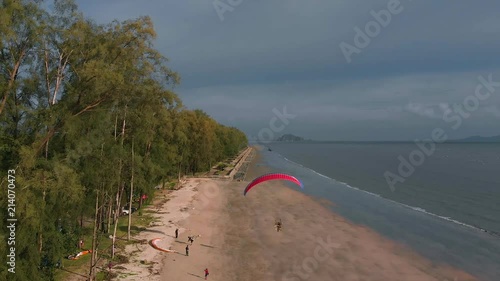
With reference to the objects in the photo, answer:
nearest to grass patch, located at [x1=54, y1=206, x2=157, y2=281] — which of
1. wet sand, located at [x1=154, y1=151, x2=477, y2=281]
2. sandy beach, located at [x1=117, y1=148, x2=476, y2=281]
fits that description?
sandy beach, located at [x1=117, y1=148, x2=476, y2=281]

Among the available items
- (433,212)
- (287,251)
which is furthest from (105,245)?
(433,212)

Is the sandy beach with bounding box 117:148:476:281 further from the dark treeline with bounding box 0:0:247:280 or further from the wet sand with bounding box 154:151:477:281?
the dark treeline with bounding box 0:0:247:280

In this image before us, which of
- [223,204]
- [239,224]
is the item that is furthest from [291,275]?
[223,204]

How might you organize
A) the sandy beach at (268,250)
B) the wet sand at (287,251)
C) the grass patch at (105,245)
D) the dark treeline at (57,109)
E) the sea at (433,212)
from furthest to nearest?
the sea at (433,212) < the wet sand at (287,251) < the sandy beach at (268,250) < the grass patch at (105,245) < the dark treeline at (57,109)

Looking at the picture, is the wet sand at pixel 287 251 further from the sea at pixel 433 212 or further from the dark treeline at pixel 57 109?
the dark treeline at pixel 57 109

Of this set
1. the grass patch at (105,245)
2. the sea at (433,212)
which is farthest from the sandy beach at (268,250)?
the sea at (433,212)

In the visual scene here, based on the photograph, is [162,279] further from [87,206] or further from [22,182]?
[22,182]

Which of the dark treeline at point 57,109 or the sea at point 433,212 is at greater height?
the dark treeline at point 57,109

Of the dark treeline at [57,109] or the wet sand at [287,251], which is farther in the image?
the wet sand at [287,251]

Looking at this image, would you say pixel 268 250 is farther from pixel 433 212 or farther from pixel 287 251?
pixel 433 212
